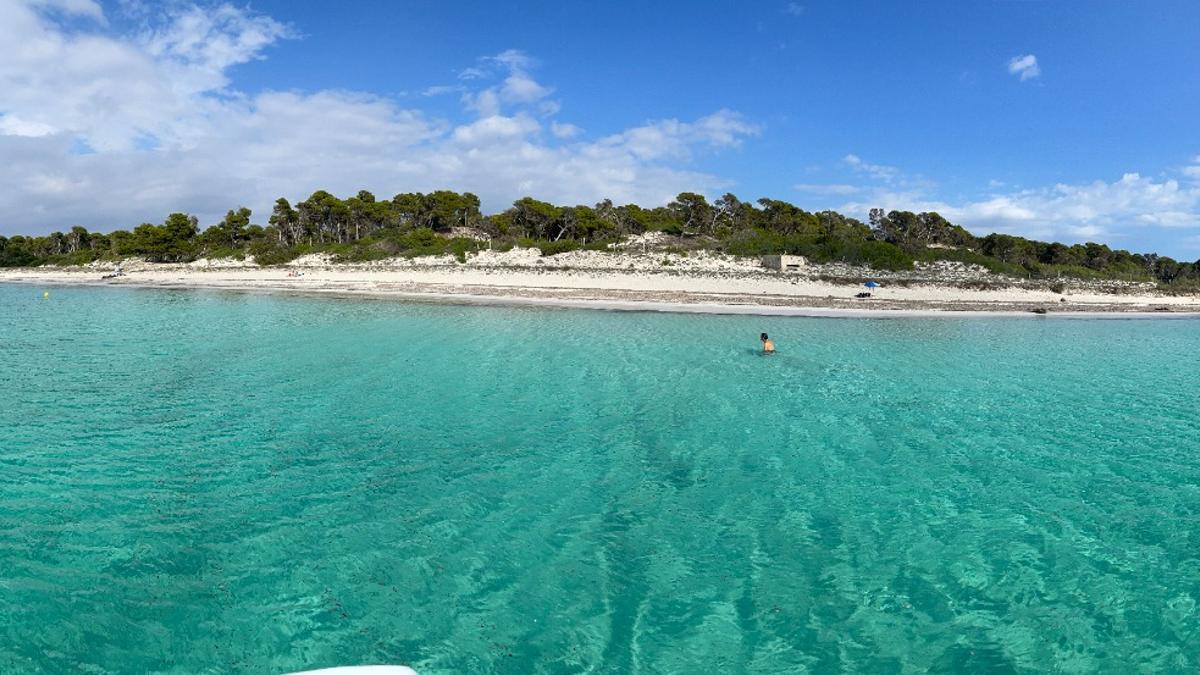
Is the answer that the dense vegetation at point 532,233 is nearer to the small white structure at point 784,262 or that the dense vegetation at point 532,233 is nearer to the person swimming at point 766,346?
the small white structure at point 784,262

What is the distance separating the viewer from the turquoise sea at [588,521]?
18.8 feet

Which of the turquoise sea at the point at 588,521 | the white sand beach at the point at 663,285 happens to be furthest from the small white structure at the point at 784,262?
the turquoise sea at the point at 588,521

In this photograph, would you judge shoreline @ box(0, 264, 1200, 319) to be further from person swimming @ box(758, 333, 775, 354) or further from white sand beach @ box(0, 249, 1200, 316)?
person swimming @ box(758, 333, 775, 354)

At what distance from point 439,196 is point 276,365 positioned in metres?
71.3

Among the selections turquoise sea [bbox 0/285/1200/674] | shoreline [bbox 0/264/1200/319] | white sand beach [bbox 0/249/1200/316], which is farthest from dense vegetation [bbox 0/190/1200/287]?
turquoise sea [bbox 0/285/1200/674]

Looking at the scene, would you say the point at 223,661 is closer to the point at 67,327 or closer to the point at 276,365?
the point at 276,365

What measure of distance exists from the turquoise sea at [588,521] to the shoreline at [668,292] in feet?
66.2

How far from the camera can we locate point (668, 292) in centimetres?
4297

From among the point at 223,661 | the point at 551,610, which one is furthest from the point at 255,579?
the point at 551,610

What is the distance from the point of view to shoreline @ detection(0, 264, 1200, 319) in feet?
125

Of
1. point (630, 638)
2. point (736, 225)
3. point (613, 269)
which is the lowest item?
point (630, 638)

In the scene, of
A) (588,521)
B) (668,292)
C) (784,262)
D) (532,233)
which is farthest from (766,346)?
(532,233)

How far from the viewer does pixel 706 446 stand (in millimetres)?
11500

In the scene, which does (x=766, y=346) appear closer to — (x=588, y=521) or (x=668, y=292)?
(x=588, y=521)
